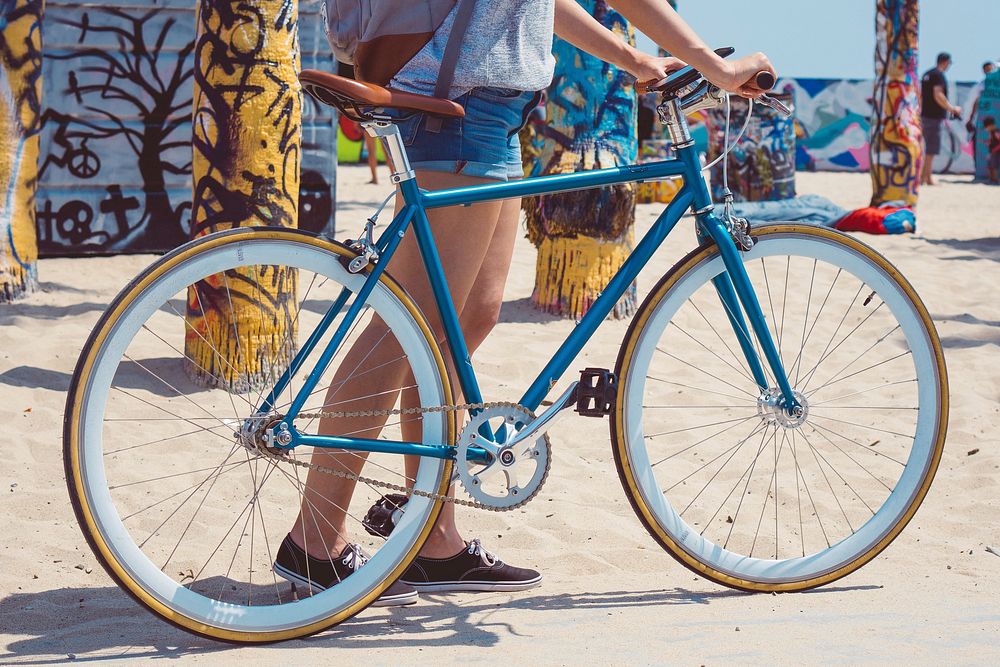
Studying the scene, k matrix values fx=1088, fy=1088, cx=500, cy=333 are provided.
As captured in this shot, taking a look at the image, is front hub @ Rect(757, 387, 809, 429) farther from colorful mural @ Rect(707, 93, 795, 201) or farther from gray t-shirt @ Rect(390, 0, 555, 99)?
colorful mural @ Rect(707, 93, 795, 201)

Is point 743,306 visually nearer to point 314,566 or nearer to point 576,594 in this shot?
point 576,594

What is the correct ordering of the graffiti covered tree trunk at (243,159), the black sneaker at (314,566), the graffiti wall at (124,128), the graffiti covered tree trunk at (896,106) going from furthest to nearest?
the graffiti covered tree trunk at (896,106), the graffiti wall at (124,128), the graffiti covered tree trunk at (243,159), the black sneaker at (314,566)

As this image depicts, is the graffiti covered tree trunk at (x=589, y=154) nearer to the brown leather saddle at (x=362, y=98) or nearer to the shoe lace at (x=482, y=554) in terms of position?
the shoe lace at (x=482, y=554)

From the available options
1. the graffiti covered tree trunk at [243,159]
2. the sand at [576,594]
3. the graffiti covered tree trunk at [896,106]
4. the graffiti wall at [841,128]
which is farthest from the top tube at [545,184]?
the graffiti wall at [841,128]

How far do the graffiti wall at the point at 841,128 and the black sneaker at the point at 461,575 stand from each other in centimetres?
2009

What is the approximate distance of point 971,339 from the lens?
5617mm

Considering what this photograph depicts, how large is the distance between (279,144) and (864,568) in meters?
2.76

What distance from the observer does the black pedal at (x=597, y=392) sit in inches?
96.3

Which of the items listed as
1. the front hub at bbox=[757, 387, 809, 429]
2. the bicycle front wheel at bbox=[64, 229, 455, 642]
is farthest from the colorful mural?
the front hub at bbox=[757, 387, 809, 429]

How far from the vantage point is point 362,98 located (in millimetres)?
2131

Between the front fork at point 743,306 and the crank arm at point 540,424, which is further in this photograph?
the front fork at point 743,306

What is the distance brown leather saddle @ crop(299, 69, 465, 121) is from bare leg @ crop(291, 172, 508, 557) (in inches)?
8.3

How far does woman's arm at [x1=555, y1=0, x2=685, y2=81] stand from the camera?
102 inches

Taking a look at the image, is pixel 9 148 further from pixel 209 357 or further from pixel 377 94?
pixel 377 94
